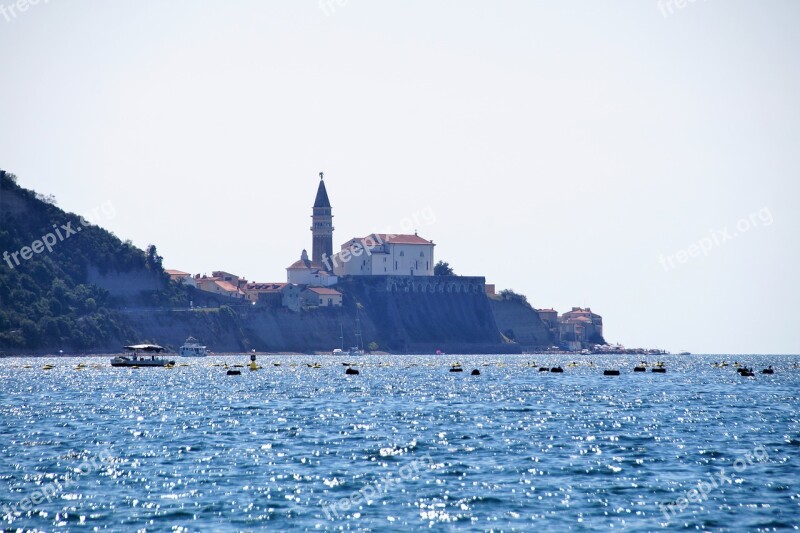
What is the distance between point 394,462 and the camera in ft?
159

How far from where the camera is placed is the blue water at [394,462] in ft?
122

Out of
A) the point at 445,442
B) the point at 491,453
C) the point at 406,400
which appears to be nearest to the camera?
the point at 491,453

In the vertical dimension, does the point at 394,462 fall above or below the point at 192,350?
below

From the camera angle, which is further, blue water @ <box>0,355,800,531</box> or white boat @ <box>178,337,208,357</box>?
white boat @ <box>178,337,208,357</box>

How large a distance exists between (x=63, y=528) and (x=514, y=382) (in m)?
83.5

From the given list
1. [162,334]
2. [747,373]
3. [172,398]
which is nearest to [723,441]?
[172,398]

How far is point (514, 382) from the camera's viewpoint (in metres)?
116

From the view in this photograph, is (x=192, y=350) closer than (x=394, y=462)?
No

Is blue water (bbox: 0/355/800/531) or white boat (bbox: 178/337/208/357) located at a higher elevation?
white boat (bbox: 178/337/208/357)

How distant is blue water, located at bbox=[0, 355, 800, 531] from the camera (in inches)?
1463

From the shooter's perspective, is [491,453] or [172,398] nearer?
[491,453]

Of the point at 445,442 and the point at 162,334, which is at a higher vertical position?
the point at 162,334

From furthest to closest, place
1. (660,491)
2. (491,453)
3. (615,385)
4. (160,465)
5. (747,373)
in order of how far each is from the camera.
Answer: (747,373) < (615,385) < (491,453) < (160,465) < (660,491)

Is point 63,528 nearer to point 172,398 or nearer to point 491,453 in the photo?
point 491,453
